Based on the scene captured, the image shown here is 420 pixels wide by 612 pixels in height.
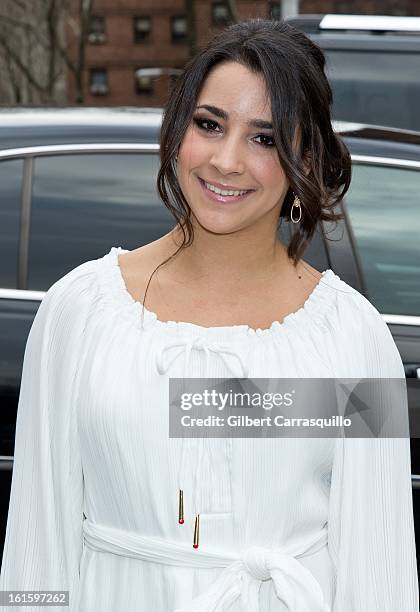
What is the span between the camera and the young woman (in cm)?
228

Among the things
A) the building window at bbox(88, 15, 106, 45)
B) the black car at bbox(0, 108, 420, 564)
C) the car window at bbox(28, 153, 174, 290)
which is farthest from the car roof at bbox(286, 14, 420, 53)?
the building window at bbox(88, 15, 106, 45)

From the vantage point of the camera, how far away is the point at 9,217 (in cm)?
375

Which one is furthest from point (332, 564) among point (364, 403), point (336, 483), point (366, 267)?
point (366, 267)

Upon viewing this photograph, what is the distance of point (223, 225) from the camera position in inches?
92.7

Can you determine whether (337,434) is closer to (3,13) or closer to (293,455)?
(293,455)

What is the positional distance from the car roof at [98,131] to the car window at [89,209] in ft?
0.19

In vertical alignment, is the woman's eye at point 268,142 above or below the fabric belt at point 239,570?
above

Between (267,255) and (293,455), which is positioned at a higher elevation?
(267,255)

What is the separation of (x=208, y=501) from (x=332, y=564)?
30 cm

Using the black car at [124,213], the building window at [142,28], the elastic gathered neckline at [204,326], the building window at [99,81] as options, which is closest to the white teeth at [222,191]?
the elastic gathered neckline at [204,326]

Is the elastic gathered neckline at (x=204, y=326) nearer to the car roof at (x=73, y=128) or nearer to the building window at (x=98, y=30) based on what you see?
the car roof at (x=73, y=128)

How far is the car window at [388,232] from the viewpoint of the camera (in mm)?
3838

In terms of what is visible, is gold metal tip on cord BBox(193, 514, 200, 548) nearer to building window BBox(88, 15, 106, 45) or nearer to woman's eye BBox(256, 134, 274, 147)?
woman's eye BBox(256, 134, 274, 147)

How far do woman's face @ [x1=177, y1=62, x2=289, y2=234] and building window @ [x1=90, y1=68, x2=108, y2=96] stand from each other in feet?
202
